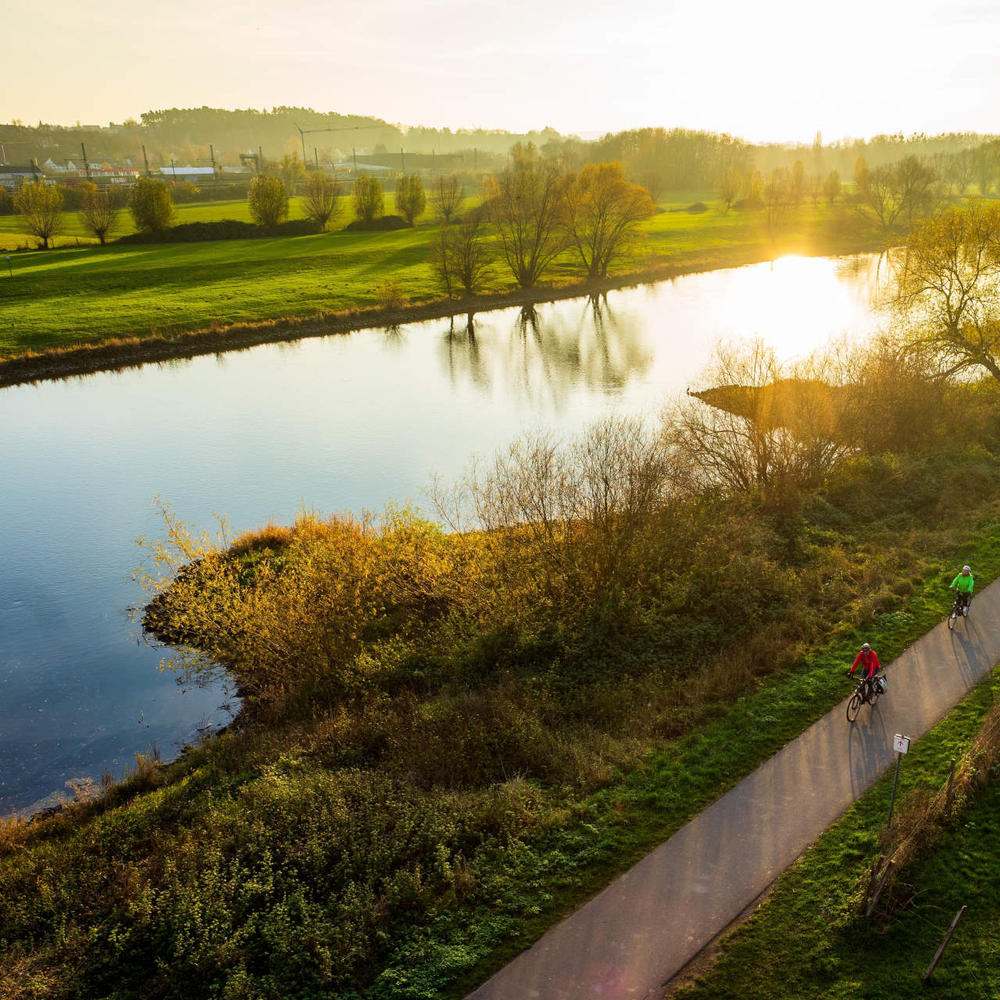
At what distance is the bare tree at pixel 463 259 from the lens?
218 ft

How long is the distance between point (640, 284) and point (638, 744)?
66.0 meters

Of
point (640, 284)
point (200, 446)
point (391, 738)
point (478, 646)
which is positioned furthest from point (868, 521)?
point (640, 284)

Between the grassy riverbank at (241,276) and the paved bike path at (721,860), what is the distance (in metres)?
51.6

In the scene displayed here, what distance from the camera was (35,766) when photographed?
17375 mm

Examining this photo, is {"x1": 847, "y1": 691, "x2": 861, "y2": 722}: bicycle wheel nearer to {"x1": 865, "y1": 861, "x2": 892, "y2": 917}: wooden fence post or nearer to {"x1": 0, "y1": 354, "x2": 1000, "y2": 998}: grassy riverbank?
{"x1": 0, "y1": 354, "x2": 1000, "y2": 998}: grassy riverbank

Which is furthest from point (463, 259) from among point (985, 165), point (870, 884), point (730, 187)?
point (985, 165)

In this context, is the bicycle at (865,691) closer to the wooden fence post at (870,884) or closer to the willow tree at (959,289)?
the wooden fence post at (870,884)

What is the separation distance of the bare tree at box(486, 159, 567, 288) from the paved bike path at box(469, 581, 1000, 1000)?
57739 millimetres

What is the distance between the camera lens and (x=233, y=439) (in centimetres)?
3844

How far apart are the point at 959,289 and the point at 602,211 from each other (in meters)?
40.8

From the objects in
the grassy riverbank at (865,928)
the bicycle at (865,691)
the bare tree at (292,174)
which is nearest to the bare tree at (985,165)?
the bare tree at (292,174)

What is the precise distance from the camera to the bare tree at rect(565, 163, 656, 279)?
68.4 meters

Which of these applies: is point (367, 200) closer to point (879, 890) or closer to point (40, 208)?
point (40, 208)

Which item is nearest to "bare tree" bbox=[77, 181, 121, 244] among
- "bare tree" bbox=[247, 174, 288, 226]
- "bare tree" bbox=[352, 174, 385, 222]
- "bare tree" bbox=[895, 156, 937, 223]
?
"bare tree" bbox=[247, 174, 288, 226]
